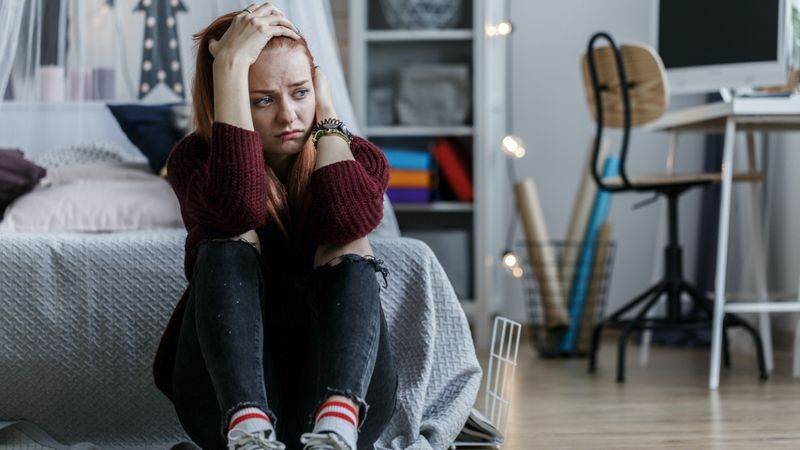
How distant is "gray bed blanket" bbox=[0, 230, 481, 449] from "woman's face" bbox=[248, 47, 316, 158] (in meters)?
0.41

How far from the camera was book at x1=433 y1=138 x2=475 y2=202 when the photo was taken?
4047 millimetres

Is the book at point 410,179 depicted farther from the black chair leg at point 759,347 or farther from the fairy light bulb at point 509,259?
the black chair leg at point 759,347

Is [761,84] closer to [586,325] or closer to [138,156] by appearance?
[586,325]

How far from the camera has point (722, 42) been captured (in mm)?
3461

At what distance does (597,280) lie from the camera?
3973mm

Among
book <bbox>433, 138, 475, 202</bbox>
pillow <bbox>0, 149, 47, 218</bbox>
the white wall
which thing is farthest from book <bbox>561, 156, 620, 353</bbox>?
pillow <bbox>0, 149, 47, 218</bbox>

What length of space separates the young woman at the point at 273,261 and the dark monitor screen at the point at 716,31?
1.93m

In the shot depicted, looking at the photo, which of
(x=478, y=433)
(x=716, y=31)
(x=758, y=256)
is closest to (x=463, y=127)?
Result: (x=716, y=31)

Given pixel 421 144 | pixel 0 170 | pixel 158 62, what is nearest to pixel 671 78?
pixel 421 144

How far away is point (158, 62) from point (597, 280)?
5.96 ft

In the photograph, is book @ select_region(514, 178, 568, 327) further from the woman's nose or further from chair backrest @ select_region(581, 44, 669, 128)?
the woman's nose

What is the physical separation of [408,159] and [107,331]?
202cm

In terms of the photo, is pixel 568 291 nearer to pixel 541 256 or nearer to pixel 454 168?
pixel 541 256

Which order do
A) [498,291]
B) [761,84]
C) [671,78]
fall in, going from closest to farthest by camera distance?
[761,84]
[671,78]
[498,291]
